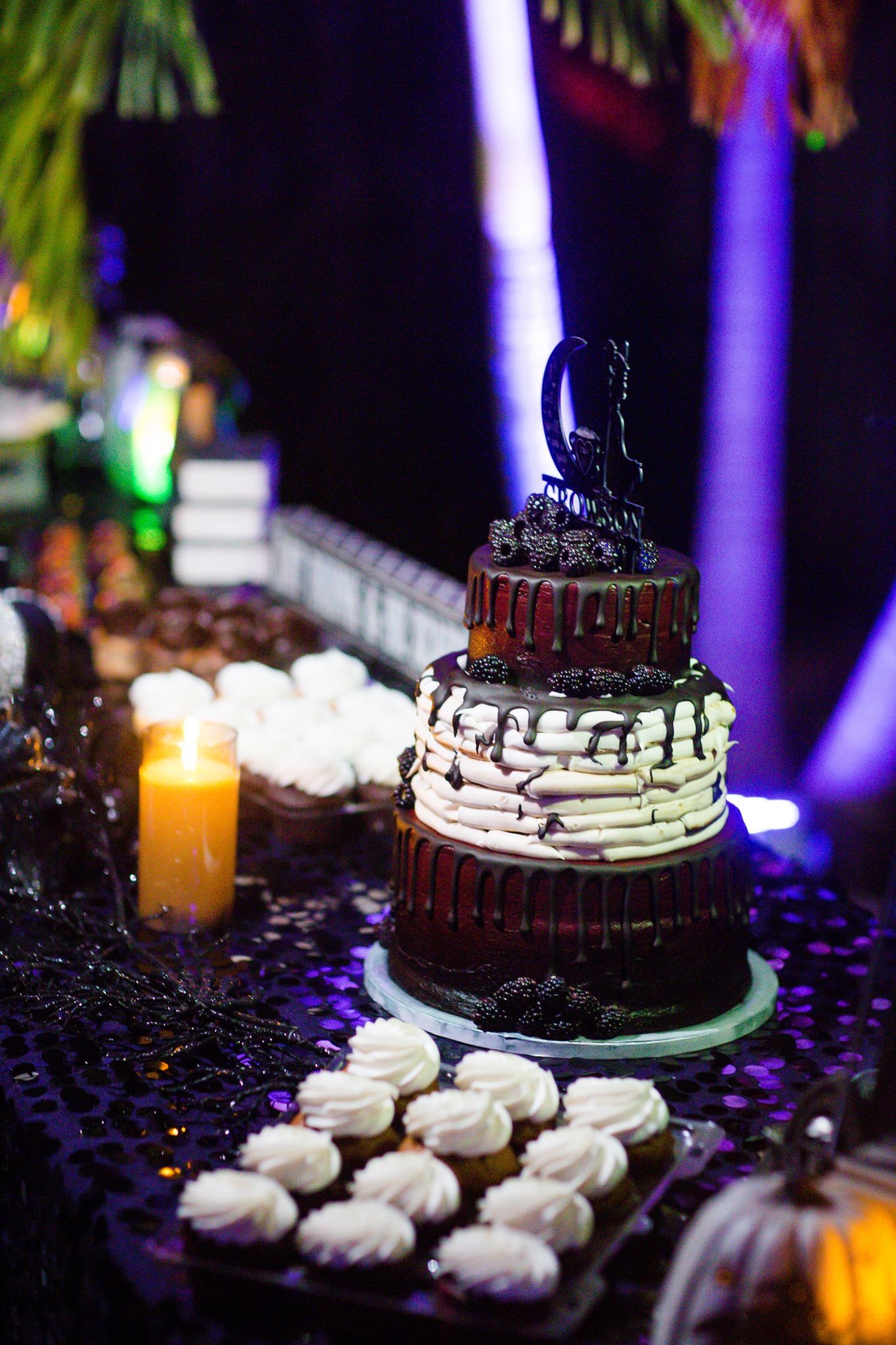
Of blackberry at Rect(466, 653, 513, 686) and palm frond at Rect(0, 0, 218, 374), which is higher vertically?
palm frond at Rect(0, 0, 218, 374)

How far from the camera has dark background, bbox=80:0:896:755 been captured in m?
3.48

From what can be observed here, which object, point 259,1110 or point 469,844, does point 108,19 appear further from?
point 259,1110

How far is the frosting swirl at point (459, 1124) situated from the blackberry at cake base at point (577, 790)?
32cm

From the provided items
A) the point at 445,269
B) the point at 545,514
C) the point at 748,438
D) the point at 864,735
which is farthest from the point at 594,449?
the point at 445,269

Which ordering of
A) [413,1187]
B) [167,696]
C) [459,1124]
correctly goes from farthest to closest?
1. [167,696]
2. [459,1124]
3. [413,1187]

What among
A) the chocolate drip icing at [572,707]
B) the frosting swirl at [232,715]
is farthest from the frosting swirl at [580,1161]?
the frosting swirl at [232,715]

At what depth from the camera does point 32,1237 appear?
1.74 metres

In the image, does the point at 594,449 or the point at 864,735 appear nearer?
the point at 594,449

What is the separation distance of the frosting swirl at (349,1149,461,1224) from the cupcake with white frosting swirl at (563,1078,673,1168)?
20 cm

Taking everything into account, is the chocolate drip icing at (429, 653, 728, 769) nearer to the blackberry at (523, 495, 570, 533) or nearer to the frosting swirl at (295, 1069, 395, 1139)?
the blackberry at (523, 495, 570, 533)

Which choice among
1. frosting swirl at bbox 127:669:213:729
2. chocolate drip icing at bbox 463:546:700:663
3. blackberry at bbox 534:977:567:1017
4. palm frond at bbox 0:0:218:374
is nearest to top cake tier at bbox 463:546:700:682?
chocolate drip icing at bbox 463:546:700:663

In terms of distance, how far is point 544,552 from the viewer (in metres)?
1.98

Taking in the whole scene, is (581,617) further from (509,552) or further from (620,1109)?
(620,1109)

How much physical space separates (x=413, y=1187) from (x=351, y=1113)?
0.15m
